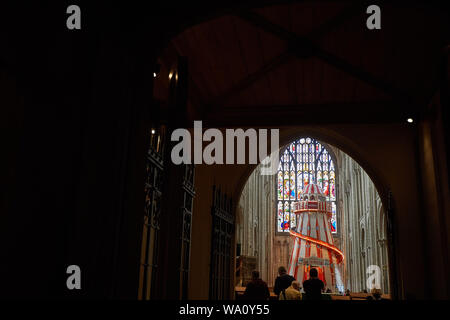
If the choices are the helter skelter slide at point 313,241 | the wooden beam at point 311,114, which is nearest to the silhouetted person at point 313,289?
the wooden beam at point 311,114

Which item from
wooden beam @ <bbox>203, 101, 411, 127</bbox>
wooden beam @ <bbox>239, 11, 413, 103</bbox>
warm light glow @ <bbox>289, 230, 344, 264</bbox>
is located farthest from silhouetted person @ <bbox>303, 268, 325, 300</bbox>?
warm light glow @ <bbox>289, 230, 344, 264</bbox>

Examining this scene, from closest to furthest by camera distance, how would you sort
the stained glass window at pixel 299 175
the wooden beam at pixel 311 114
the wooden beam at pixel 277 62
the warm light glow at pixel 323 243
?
the wooden beam at pixel 277 62 < the wooden beam at pixel 311 114 < the warm light glow at pixel 323 243 < the stained glass window at pixel 299 175

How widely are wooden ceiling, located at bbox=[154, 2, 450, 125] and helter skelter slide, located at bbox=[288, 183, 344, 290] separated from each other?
1791 centimetres

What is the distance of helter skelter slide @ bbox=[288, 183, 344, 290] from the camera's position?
23.3 m

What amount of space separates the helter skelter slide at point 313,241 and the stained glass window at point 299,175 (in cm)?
163

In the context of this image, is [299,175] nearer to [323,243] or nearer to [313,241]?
[313,241]

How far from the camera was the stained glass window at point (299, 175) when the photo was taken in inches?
1137

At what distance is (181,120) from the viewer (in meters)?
3.15

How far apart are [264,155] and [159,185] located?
503 cm

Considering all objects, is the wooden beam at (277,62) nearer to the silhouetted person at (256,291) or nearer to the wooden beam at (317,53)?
the wooden beam at (317,53)

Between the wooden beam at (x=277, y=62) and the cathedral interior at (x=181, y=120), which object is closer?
the cathedral interior at (x=181, y=120)

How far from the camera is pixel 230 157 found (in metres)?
8.26

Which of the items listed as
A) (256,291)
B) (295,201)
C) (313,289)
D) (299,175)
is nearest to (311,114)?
(313,289)

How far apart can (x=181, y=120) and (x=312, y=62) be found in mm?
2606
